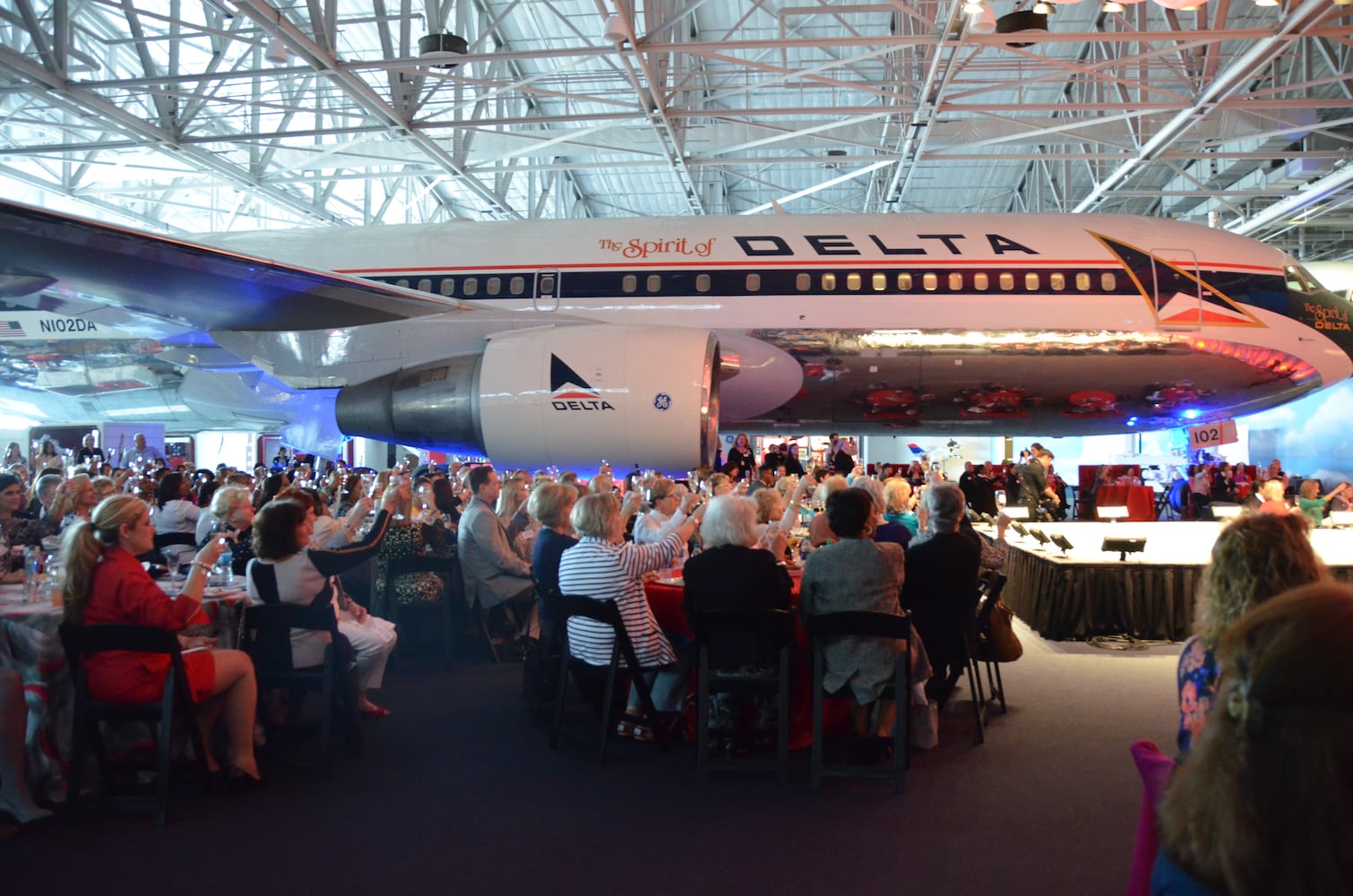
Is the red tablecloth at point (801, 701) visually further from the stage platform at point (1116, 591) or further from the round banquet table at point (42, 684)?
the stage platform at point (1116, 591)

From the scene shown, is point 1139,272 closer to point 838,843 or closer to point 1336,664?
point 838,843

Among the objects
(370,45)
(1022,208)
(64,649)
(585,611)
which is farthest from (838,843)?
(1022,208)

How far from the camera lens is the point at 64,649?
13.3 feet

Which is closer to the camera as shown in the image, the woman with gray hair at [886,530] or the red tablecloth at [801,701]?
the red tablecloth at [801,701]

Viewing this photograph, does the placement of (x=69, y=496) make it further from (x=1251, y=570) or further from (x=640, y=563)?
(x=1251, y=570)

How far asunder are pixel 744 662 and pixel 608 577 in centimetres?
85

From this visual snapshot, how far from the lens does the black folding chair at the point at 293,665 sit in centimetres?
461

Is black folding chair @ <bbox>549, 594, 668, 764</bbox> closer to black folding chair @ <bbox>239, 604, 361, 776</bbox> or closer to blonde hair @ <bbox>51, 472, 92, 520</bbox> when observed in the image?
black folding chair @ <bbox>239, 604, 361, 776</bbox>

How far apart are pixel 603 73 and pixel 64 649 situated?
12084 mm

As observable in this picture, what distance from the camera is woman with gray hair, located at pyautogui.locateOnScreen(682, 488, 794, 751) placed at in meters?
4.55

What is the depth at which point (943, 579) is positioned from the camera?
5082 mm

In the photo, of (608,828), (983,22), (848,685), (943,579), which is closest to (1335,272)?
(983,22)

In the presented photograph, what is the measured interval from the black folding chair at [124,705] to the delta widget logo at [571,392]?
16.7ft

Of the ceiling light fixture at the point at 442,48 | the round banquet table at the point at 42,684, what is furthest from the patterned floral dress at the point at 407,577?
the ceiling light fixture at the point at 442,48
